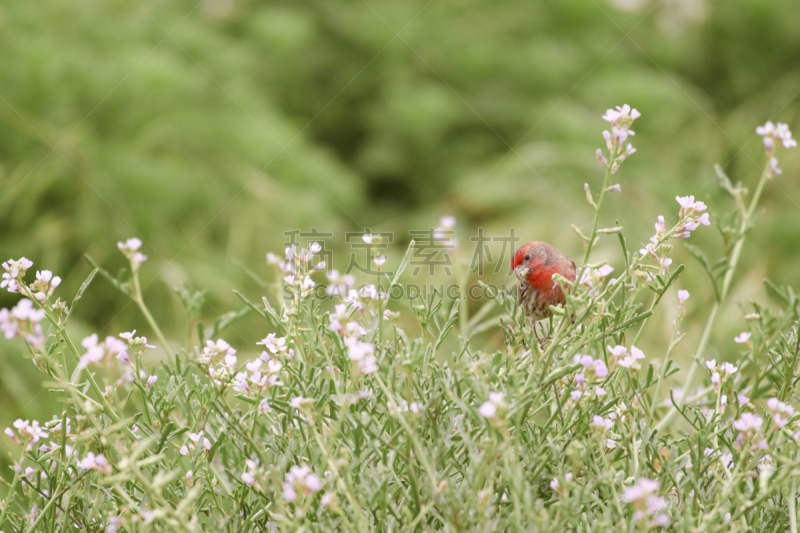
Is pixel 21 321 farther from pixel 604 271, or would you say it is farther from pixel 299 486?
pixel 604 271

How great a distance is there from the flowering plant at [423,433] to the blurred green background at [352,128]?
1322 mm

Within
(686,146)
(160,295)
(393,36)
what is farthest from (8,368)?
(686,146)

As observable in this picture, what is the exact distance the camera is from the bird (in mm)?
1270

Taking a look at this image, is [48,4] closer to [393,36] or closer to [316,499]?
[393,36]

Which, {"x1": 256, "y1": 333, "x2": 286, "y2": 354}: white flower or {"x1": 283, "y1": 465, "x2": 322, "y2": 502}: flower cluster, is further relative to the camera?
{"x1": 256, "y1": 333, "x2": 286, "y2": 354}: white flower

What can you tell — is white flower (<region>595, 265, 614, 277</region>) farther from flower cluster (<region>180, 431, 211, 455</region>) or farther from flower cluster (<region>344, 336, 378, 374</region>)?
flower cluster (<region>180, 431, 211, 455</region>)

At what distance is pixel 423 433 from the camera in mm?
862

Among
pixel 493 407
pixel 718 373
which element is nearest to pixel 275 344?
pixel 493 407

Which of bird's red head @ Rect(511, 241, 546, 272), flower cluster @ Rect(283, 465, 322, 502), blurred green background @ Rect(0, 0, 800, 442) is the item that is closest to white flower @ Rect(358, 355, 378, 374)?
flower cluster @ Rect(283, 465, 322, 502)

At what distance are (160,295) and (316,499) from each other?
2.26m

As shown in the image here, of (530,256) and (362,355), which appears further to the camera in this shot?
(530,256)

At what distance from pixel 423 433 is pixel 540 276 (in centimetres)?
55

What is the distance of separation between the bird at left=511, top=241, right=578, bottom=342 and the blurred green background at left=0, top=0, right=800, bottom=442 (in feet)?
2.95

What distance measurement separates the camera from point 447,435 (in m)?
0.80
